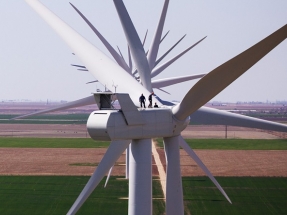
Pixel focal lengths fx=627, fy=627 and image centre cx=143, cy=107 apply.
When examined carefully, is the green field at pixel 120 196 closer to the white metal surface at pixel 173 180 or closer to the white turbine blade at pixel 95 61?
the white turbine blade at pixel 95 61

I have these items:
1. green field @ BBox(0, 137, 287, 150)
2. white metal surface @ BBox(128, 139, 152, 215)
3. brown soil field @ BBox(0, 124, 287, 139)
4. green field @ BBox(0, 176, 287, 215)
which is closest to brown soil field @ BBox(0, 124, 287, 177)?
green field @ BBox(0, 176, 287, 215)

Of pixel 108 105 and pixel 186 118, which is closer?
pixel 108 105

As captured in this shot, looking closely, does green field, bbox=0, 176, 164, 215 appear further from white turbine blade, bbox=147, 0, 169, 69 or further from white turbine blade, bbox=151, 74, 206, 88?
white turbine blade, bbox=147, 0, 169, 69

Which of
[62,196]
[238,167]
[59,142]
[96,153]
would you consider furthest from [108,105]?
[59,142]

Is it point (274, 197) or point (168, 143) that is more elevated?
point (168, 143)

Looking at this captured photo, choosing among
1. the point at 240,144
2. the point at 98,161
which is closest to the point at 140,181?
the point at 98,161

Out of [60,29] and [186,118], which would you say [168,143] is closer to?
[186,118]

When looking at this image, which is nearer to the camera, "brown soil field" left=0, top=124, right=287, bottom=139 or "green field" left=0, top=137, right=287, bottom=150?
"green field" left=0, top=137, right=287, bottom=150
